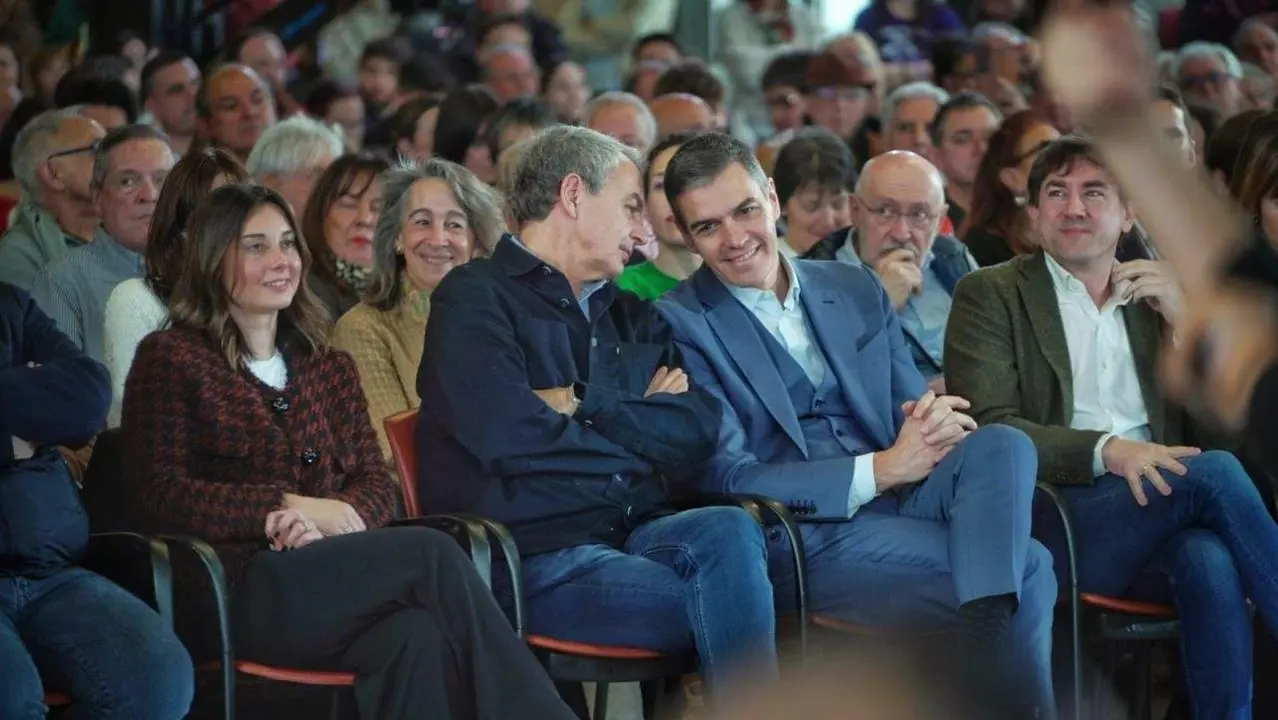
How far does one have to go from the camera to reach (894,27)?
36.0 ft

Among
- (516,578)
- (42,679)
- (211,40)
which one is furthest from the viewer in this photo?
(211,40)

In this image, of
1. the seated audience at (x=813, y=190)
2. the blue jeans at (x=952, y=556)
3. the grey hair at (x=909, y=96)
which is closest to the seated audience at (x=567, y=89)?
the grey hair at (x=909, y=96)

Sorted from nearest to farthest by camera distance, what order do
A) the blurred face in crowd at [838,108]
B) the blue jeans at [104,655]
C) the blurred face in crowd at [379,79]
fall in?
the blue jeans at [104,655]
the blurred face in crowd at [838,108]
the blurred face in crowd at [379,79]

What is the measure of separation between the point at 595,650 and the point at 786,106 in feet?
16.7

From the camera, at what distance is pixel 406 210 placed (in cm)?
529

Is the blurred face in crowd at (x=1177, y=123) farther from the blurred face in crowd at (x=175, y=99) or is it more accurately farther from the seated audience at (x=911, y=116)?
the blurred face in crowd at (x=175, y=99)

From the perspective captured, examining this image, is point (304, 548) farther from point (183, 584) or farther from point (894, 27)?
point (894, 27)

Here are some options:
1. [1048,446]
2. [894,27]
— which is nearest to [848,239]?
[1048,446]

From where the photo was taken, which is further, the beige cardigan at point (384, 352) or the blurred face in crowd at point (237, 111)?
the blurred face in crowd at point (237, 111)

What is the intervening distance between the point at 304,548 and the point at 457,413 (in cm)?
45

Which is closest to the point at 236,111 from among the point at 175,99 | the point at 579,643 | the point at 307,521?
the point at 175,99

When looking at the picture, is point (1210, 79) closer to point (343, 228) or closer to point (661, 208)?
point (661, 208)

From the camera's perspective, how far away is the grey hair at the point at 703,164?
4840mm

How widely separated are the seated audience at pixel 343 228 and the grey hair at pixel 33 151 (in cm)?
87
